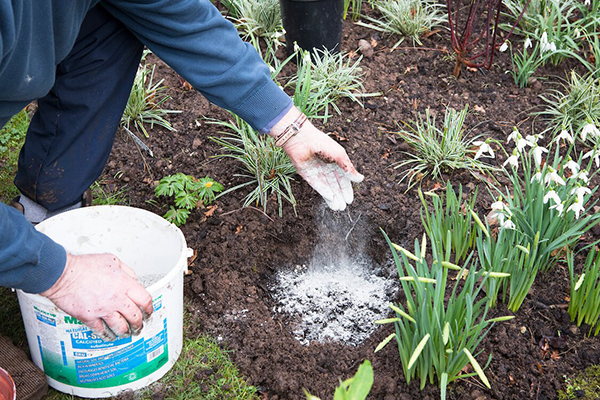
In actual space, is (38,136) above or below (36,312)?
above

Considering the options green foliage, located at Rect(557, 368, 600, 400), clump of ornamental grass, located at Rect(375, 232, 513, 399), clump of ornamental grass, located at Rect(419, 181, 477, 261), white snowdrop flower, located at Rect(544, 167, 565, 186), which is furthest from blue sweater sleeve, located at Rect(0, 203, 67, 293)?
green foliage, located at Rect(557, 368, 600, 400)

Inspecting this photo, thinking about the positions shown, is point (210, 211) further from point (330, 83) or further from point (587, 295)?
point (587, 295)

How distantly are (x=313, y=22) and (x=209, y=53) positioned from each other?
1.38m

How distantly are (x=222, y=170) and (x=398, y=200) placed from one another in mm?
758

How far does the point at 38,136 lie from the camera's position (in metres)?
2.25

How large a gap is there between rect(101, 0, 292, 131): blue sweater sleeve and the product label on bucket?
67 cm

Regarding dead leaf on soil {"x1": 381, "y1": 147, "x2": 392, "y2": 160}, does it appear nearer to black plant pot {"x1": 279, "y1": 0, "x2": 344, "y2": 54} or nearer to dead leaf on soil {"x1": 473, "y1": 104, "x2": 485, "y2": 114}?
dead leaf on soil {"x1": 473, "y1": 104, "x2": 485, "y2": 114}

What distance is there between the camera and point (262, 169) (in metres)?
2.70

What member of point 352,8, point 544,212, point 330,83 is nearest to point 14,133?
point 330,83

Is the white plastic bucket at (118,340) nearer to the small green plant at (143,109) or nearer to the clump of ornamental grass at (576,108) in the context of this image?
the small green plant at (143,109)

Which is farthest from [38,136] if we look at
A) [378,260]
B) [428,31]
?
[428,31]

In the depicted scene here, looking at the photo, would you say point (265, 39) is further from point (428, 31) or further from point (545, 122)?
point (545, 122)

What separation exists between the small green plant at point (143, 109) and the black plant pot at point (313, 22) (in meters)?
0.72

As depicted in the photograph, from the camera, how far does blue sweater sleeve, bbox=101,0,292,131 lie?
6.34 feet
